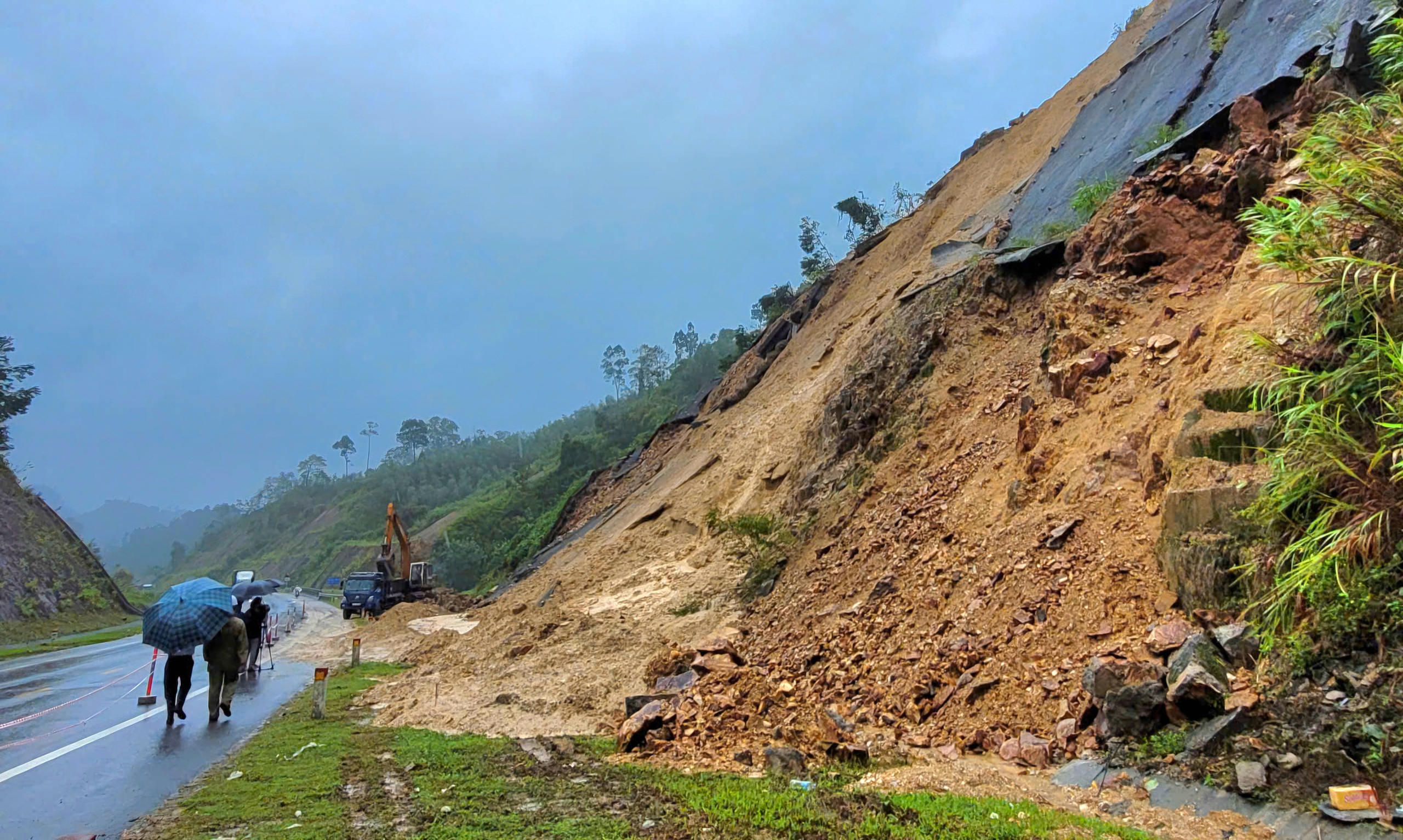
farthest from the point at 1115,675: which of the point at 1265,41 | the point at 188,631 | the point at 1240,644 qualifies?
the point at 1265,41

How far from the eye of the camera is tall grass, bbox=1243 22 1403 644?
4926mm

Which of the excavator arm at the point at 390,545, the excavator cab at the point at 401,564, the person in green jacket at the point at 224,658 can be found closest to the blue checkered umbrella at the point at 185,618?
the person in green jacket at the point at 224,658

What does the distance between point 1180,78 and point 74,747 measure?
19.6m

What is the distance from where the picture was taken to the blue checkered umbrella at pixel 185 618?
9336 millimetres

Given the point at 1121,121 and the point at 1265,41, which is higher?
the point at 1121,121

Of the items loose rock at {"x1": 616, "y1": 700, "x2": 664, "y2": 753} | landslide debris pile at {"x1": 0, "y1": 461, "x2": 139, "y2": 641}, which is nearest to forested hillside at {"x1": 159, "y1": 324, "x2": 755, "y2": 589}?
landslide debris pile at {"x1": 0, "y1": 461, "x2": 139, "y2": 641}

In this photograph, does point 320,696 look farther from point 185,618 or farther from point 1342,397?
point 1342,397

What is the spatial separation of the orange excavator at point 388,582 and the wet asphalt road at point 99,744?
18.3 m

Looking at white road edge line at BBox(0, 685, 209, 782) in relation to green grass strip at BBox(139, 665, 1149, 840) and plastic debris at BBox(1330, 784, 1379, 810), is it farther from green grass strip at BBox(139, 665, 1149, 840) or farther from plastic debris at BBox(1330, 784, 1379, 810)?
plastic debris at BBox(1330, 784, 1379, 810)

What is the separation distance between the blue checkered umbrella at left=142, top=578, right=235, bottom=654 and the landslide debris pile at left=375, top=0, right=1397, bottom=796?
2791 mm

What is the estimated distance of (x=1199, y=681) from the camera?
5355 mm

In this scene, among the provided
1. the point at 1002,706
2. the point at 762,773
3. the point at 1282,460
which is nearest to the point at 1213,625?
the point at 1282,460

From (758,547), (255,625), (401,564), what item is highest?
(255,625)

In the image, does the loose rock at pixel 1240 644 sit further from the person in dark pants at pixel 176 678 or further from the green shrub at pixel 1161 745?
the person in dark pants at pixel 176 678
